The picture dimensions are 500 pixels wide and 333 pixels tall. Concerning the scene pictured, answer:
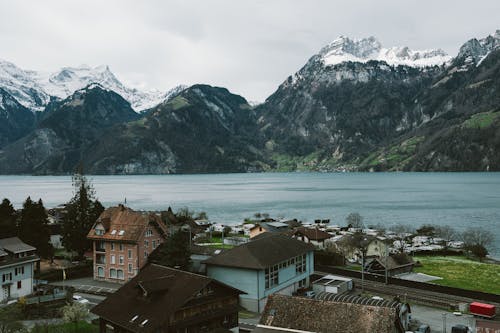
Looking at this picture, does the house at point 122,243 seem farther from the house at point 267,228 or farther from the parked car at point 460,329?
the parked car at point 460,329

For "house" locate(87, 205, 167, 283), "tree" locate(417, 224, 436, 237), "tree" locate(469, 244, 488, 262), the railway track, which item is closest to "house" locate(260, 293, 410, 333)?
the railway track

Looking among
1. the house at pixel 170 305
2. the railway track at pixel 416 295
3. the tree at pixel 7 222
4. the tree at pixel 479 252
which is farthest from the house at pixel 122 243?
the tree at pixel 479 252

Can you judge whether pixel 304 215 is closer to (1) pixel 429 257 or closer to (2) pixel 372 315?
(1) pixel 429 257

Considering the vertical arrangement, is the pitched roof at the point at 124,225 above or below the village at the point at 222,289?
above

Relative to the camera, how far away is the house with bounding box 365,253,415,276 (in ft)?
222

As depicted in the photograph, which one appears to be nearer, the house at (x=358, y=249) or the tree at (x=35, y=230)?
the tree at (x=35, y=230)

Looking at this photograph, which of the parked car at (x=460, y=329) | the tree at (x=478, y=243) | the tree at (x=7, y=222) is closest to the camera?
the parked car at (x=460, y=329)

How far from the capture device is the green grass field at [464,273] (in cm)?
6153

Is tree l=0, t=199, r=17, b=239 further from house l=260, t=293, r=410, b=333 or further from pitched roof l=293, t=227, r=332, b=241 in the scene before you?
house l=260, t=293, r=410, b=333

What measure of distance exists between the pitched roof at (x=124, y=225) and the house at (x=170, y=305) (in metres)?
22.3

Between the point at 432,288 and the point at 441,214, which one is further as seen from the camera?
the point at 441,214

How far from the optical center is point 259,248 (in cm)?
5081

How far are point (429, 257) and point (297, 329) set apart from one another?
6796 centimetres

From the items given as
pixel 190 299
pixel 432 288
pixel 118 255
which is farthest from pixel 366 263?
pixel 190 299
